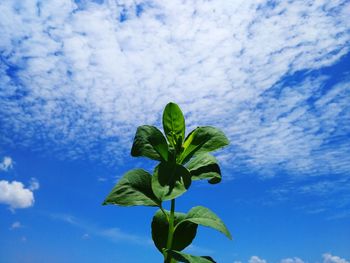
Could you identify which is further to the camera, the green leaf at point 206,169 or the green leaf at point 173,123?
the green leaf at point 173,123

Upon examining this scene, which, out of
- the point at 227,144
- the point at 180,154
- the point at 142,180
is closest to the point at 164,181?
the point at 142,180

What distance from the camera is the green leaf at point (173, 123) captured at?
258cm

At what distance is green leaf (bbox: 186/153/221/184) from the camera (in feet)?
7.69

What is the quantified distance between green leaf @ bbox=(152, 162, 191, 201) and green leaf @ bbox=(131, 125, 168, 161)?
4.2 inches

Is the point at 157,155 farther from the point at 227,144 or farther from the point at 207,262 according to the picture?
the point at 207,262

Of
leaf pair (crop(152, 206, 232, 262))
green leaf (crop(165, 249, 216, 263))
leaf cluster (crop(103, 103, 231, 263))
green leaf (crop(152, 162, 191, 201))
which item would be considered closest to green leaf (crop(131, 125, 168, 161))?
leaf cluster (crop(103, 103, 231, 263))

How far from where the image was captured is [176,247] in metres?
2.39

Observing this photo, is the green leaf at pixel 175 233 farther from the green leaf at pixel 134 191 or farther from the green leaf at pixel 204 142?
the green leaf at pixel 204 142

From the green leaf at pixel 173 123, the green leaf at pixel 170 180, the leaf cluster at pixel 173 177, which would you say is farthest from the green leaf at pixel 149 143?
the green leaf at pixel 173 123

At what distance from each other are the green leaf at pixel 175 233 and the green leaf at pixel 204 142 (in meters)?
0.42

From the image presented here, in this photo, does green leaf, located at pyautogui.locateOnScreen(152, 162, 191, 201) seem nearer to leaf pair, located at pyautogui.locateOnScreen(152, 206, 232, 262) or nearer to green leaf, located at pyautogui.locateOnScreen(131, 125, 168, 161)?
green leaf, located at pyautogui.locateOnScreen(131, 125, 168, 161)

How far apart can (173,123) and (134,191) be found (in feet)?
1.93

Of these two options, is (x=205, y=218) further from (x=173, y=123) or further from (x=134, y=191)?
(x=173, y=123)

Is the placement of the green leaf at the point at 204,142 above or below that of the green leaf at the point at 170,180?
above
